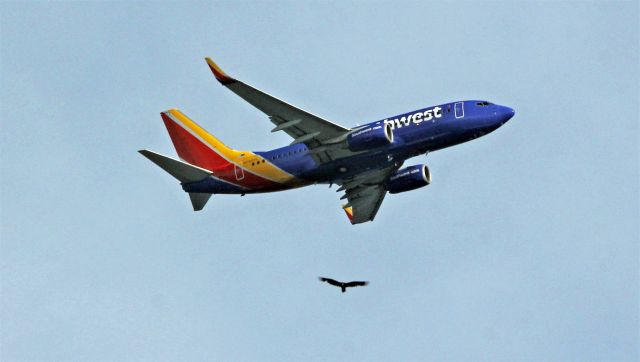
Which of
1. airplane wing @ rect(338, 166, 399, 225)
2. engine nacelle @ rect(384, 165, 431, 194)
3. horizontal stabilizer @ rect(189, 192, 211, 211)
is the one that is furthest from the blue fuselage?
horizontal stabilizer @ rect(189, 192, 211, 211)

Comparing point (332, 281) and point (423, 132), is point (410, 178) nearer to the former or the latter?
point (423, 132)

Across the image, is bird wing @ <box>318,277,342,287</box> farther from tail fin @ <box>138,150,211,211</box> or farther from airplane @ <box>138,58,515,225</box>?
tail fin @ <box>138,150,211,211</box>

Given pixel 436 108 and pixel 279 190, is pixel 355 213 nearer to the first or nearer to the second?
pixel 279 190

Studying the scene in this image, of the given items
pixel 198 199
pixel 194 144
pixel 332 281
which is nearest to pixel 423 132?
pixel 332 281

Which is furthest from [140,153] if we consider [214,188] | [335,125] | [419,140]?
[419,140]

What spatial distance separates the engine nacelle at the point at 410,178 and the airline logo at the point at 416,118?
5833mm

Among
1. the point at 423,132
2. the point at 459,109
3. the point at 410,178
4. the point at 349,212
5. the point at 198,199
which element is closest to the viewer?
the point at 423,132

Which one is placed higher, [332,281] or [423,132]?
[423,132]

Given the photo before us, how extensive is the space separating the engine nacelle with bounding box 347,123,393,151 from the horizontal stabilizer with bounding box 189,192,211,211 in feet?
45.7

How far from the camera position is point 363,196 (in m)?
94.1

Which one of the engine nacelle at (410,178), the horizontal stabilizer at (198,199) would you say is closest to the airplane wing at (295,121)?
the engine nacelle at (410,178)

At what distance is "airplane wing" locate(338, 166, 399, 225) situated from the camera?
91.6 m

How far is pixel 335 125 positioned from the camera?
84812 millimetres

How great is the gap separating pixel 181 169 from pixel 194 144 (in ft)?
17.5
